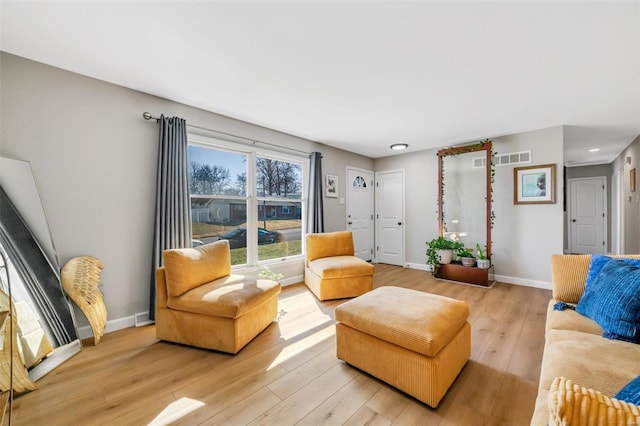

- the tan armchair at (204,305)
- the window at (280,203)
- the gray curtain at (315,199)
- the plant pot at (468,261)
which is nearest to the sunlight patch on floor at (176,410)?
the tan armchair at (204,305)

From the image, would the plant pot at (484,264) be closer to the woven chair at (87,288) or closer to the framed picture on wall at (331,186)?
the framed picture on wall at (331,186)

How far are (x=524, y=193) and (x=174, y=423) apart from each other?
5.01 metres

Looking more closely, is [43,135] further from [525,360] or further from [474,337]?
[525,360]

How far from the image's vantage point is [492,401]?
1540 millimetres

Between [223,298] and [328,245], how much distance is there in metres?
2.10

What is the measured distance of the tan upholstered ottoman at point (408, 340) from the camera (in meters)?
1.50

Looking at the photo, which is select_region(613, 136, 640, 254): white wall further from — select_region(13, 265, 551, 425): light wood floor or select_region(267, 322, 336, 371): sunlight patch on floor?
select_region(267, 322, 336, 371): sunlight patch on floor

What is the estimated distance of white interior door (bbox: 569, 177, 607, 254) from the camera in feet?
20.6

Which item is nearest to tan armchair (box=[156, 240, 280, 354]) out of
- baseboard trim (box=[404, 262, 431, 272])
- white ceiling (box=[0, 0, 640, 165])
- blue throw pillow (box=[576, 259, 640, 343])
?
white ceiling (box=[0, 0, 640, 165])

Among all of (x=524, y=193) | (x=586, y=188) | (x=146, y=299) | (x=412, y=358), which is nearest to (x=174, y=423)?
(x=412, y=358)

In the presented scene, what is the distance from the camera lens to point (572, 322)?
1588 millimetres

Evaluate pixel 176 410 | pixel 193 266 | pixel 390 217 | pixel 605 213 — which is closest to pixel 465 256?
pixel 390 217

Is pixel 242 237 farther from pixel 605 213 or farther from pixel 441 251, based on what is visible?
pixel 605 213

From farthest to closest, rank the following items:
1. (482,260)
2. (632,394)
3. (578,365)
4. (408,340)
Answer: (482,260)
(408,340)
(578,365)
(632,394)
